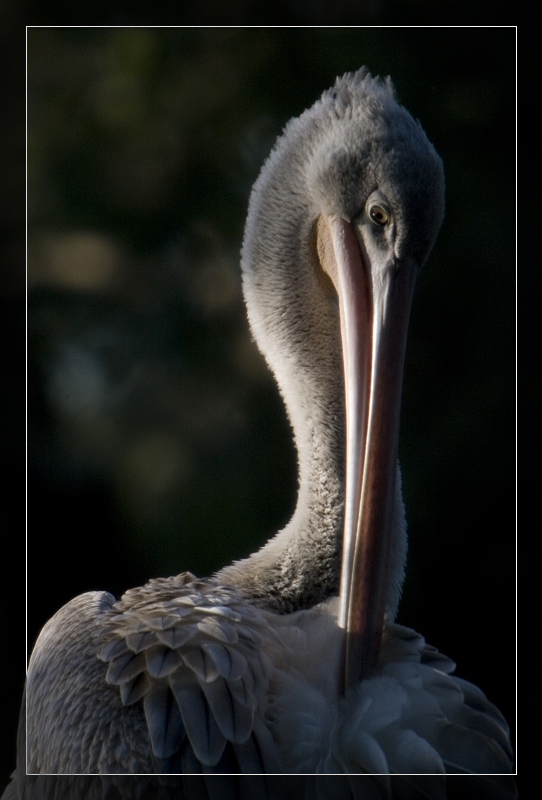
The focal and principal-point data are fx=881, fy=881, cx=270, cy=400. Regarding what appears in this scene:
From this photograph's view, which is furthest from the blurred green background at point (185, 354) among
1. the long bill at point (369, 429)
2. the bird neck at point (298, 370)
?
the long bill at point (369, 429)

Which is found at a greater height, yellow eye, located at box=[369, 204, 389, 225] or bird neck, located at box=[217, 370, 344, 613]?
yellow eye, located at box=[369, 204, 389, 225]

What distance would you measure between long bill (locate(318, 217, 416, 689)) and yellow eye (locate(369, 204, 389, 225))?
0.20ft

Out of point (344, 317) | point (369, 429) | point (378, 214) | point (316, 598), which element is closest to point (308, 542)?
point (316, 598)

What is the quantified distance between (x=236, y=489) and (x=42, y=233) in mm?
640

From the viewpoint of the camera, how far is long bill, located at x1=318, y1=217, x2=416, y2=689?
1.52m

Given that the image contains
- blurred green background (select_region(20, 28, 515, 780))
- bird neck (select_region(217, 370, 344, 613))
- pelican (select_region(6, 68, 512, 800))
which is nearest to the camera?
pelican (select_region(6, 68, 512, 800))

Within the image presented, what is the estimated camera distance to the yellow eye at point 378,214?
1.56 m

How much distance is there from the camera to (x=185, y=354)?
5.77 feet

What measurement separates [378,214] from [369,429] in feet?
1.26

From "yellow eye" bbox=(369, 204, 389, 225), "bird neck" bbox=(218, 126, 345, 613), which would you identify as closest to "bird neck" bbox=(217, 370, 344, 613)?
"bird neck" bbox=(218, 126, 345, 613)

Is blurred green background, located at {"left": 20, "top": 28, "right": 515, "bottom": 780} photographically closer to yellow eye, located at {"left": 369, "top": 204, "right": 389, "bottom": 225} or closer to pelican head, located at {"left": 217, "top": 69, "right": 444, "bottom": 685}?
pelican head, located at {"left": 217, "top": 69, "right": 444, "bottom": 685}

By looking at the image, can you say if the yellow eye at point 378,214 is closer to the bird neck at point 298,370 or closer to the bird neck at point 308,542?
the bird neck at point 298,370

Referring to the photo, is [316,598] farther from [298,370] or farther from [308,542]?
[298,370]

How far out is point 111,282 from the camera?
5.78 feet
